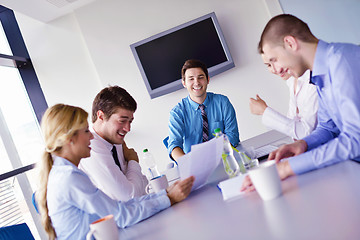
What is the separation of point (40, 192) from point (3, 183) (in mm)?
2839

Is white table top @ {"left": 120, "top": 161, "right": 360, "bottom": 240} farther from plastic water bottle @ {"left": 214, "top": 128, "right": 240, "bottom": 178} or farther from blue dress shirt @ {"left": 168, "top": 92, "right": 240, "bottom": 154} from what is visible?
blue dress shirt @ {"left": 168, "top": 92, "right": 240, "bottom": 154}

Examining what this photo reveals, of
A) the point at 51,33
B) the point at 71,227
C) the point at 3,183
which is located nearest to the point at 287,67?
the point at 71,227

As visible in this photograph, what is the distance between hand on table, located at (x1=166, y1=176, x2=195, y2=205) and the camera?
153cm

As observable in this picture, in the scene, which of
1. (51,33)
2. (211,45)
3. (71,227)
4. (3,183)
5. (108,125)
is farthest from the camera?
(51,33)

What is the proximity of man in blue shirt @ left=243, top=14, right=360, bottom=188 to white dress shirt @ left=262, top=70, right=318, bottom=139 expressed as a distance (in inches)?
10.4

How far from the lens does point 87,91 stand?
484cm

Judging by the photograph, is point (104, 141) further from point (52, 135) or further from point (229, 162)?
point (229, 162)

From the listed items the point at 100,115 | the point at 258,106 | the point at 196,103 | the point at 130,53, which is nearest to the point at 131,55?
the point at 130,53

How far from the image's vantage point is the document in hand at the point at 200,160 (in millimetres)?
1567

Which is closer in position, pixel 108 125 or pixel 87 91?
pixel 108 125

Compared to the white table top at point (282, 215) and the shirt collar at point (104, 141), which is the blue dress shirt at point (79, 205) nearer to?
the white table top at point (282, 215)

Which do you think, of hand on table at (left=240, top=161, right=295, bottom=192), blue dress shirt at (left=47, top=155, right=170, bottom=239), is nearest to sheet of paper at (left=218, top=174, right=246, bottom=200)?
hand on table at (left=240, top=161, right=295, bottom=192)

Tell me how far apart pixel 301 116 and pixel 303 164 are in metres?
0.95

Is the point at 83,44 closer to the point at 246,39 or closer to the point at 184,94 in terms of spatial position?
the point at 184,94
